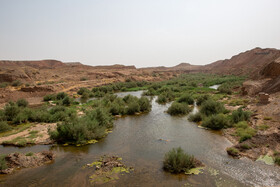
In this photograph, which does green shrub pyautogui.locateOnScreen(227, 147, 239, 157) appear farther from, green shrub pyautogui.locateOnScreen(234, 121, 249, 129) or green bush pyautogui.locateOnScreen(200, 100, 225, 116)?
green bush pyautogui.locateOnScreen(200, 100, 225, 116)

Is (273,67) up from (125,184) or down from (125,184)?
up

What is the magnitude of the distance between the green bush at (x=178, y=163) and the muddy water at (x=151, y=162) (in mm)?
260

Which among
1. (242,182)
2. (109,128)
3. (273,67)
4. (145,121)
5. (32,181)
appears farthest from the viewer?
(273,67)

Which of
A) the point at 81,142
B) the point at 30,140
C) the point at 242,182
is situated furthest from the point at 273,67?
the point at 30,140

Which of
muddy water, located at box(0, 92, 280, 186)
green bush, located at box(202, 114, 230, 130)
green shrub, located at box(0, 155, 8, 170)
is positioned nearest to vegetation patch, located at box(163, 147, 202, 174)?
muddy water, located at box(0, 92, 280, 186)

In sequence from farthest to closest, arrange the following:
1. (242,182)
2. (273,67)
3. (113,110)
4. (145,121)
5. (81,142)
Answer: (273,67) → (113,110) → (145,121) → (81,142) → (242,182)

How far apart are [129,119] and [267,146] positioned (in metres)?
8.77

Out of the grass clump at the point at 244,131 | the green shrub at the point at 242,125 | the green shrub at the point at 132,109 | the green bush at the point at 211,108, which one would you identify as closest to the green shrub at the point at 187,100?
the green bush at the point at 211,108

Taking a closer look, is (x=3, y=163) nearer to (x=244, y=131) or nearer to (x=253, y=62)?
(x=244, y=131)

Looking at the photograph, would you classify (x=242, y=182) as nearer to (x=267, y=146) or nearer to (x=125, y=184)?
(x=267, y=146)

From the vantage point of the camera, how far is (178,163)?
684 cm

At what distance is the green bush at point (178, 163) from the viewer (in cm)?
674

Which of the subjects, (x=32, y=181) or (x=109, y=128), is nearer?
(x=32, y=181)

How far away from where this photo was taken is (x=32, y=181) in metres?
6.50
